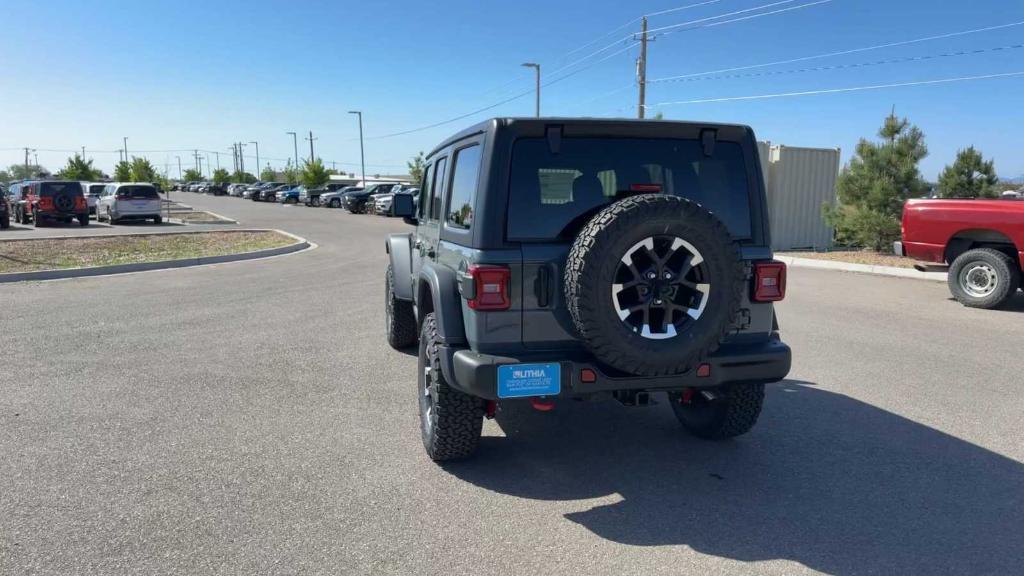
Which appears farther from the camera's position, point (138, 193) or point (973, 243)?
point (138, 193)

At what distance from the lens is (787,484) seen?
13.0ft

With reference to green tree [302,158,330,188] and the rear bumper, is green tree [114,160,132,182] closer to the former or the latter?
green tree [302,158,330,188]

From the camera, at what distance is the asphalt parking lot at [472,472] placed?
321cm

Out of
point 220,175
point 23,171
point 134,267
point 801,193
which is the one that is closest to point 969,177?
point 801,193

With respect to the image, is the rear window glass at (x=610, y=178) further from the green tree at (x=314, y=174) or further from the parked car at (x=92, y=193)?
the green tree at (x=314, y=174)

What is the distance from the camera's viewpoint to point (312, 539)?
3322 millimetres

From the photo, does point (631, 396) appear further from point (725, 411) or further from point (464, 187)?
point (464, 187)

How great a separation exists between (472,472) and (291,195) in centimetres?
5169

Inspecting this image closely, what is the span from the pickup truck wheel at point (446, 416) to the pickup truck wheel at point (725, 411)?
4.25 feet

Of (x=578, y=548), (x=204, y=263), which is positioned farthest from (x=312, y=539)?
(x=204, y=263)

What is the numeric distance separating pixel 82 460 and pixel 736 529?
3828mm

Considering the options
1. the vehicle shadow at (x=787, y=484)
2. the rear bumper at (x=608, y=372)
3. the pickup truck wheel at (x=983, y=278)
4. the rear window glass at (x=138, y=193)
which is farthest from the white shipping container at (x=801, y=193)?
the rear window glass at (x=138, y=193)

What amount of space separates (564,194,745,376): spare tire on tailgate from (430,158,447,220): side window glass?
1.69 meters

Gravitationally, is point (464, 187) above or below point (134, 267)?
above
